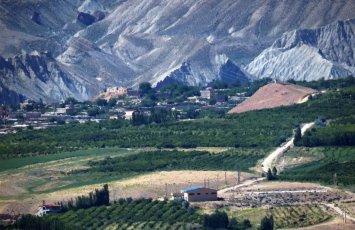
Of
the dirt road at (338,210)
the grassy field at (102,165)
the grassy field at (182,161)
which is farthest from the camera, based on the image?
the grassy field at (182,161)

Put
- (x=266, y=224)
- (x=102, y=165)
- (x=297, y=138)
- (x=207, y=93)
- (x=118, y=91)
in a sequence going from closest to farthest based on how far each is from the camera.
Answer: (x=266, y=224) → (x=102, y=165) → (x=297, y=138) → (x=207, y=93) → (x=118, y=91)

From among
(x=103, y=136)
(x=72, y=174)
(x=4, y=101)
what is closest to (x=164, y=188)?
(x=72, y=174)

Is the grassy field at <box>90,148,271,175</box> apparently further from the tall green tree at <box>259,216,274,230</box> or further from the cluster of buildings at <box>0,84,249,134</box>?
the cluster of buildings at <box>0,84,249,134</box>

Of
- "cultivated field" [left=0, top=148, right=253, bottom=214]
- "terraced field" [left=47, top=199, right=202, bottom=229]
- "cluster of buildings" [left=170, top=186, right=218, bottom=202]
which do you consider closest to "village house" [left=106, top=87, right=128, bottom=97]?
"cultivated field" [left=0, top=148, right=253, bottom=214]

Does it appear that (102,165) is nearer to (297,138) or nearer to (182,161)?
(182,161)

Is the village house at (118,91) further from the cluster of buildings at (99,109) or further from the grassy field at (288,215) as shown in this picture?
the grassy field at (288,215)

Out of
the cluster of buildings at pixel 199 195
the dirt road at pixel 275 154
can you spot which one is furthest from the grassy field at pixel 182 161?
the cluster of buildings at pixel 199 195

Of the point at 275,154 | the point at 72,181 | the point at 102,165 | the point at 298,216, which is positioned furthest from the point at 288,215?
the point at 102,165
